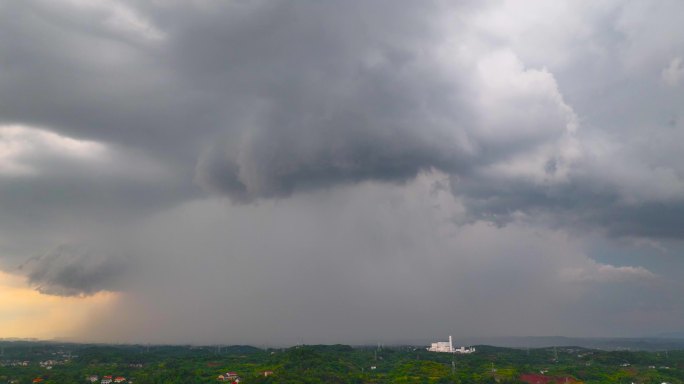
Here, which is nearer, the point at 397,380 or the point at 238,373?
the point at 397,380

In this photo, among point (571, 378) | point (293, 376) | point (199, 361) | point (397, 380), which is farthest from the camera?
point (199, 361)

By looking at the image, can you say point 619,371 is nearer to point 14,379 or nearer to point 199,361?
point 199,361

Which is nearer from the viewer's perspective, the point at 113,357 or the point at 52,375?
the point at 52,375

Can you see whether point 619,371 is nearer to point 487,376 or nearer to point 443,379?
point 487,376

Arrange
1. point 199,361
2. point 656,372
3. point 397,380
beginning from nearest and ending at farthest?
point 397,380 → point 656,372 → point 199,361

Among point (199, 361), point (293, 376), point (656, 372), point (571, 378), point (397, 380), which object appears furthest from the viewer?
point (199, 361)

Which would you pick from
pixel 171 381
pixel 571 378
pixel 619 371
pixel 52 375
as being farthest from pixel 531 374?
pixel 52 375

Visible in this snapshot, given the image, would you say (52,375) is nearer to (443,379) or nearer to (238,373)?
(238,373)

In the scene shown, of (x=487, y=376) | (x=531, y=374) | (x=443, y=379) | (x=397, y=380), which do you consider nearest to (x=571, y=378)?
(x=531, y=374)

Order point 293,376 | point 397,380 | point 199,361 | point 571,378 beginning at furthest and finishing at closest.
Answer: point 199,361
point 571,378
point 397,380
point 293,376
